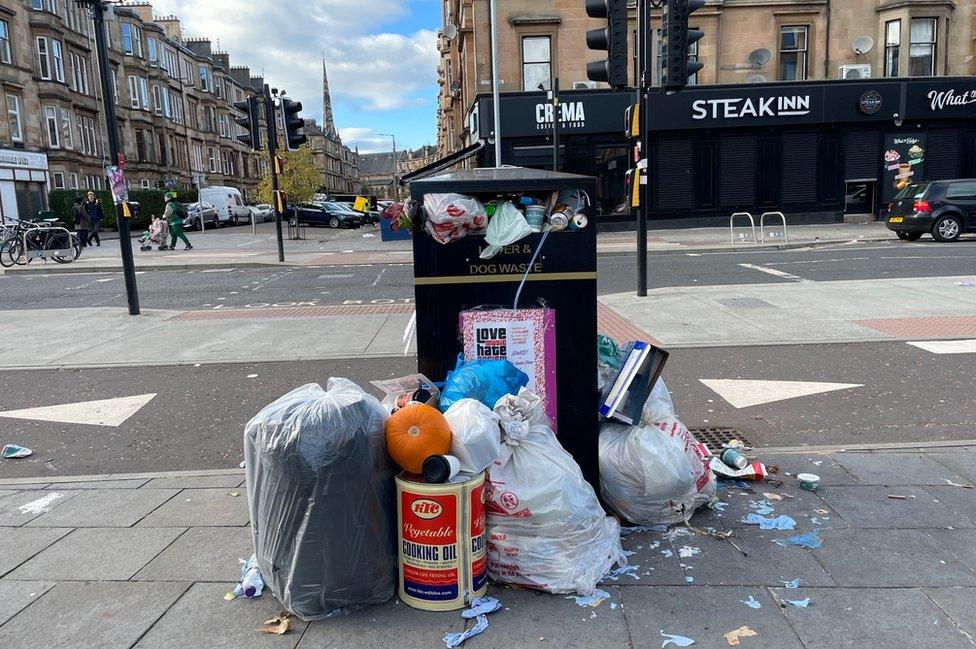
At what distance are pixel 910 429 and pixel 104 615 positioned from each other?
4.84 meters

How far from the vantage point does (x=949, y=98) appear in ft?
82.4

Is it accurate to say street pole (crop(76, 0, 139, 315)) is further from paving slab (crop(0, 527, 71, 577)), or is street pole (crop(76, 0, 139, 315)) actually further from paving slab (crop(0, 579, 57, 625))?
paving slab (crop(0, 579, 57, 625))

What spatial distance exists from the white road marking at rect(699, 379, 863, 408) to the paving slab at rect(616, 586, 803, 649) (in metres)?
2.84

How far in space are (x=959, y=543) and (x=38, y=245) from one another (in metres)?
22.1

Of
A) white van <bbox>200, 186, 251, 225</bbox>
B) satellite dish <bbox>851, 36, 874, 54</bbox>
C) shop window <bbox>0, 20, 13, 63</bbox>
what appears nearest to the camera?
satellite dish <bbox>851, 36, 874, 54</bbox>

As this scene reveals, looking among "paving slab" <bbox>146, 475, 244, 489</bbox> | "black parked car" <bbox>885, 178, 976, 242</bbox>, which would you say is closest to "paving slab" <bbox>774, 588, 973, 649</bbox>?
"paving slab" <bbox>146, 475, 244, 489</bbox>

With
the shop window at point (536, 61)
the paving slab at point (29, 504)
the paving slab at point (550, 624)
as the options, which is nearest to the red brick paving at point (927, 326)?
the paving slab at point (550, 624)

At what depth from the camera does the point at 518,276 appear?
3.36m

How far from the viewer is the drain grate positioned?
181 inches

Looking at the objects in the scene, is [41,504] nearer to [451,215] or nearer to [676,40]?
[451,215]

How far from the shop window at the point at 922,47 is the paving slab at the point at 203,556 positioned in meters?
29.3

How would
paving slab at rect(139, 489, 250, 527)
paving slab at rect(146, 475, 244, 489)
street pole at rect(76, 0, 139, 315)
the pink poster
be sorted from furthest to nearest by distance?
street pole at rect(76, 0, 139, 315), paving slab at rect(146, 475, 244, 489), paving slab at rect(139, 489, 250, 527), the pink poster

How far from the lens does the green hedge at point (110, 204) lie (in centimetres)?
3684

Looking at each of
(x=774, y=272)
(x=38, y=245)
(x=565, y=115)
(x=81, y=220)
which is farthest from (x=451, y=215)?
(x=81, y=220)
